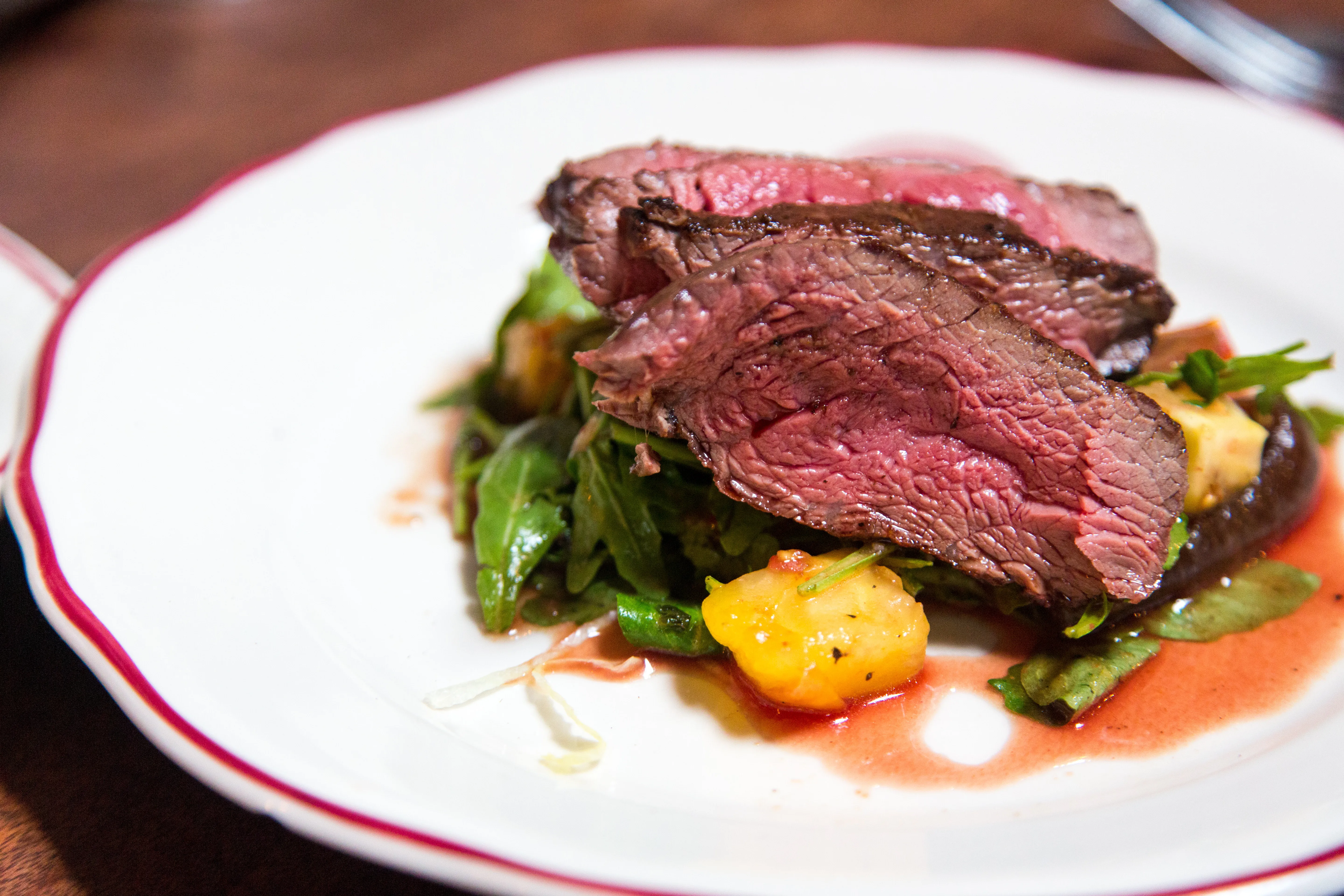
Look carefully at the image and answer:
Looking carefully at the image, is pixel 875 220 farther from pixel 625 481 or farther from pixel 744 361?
pixel 625 481

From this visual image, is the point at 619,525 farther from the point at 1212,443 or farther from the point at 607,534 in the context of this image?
the point at 1212,443

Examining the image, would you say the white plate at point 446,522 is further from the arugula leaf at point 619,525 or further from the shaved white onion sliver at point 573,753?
the arugula leaf at point 619,525

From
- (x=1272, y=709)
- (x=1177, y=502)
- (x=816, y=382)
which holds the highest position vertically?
(x=816, y=382)

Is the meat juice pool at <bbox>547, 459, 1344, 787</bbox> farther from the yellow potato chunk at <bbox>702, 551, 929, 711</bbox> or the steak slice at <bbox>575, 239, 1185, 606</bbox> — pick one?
the steak slice at <bbox>575, 239, 1185, 606</bbox>

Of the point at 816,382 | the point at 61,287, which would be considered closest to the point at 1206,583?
the point at 816,382

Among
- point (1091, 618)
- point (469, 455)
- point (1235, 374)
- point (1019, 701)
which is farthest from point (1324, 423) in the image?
point (469, 455)

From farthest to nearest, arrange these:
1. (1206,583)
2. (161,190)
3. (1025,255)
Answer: (161,190) < (1206,583) < (1025,255)

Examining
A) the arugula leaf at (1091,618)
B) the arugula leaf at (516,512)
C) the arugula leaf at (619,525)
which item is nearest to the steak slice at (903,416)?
the arugula leaf at (1091,618)
